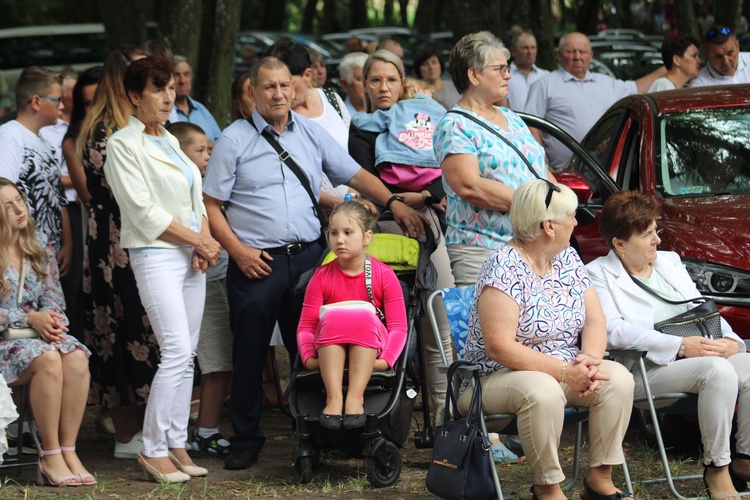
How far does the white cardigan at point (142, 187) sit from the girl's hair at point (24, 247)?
552 millimetres

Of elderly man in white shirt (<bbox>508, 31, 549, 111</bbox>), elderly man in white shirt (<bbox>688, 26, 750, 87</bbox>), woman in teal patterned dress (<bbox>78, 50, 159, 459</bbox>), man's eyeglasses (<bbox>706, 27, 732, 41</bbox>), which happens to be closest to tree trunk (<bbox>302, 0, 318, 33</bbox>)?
elderly man in white shirt (<bbox>508, 31, 549, 111</bbox>)

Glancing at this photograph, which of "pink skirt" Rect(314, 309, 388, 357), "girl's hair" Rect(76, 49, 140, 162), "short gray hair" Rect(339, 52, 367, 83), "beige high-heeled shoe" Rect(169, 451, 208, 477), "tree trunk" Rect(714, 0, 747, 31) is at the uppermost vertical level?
"tree trunk" Rect(714, 0, 747, 31)

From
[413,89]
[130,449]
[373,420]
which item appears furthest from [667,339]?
[130,449]

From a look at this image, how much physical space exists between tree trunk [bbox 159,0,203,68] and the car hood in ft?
22.5

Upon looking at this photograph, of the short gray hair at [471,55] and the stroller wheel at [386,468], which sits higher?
the short gray hair at [471,55]

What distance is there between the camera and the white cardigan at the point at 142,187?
20.9 feet

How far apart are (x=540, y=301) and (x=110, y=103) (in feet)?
8.77

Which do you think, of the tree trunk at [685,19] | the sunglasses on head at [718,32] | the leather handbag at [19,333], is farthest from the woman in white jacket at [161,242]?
the tree trunk at [685,19]

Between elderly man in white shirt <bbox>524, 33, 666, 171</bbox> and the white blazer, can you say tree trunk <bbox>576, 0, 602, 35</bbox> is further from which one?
the white blazer

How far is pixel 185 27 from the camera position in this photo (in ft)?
41.3

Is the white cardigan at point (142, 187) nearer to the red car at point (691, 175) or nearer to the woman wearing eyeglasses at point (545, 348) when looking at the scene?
the woman wearing eyeglasses at point (545, 348)

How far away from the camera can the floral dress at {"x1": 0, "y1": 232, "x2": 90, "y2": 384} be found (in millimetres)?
6336

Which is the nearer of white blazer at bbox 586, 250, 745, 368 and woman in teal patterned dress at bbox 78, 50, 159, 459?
white blazer at bbox 586, 250, 745, 368

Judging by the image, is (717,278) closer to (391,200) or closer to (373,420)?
(391,200)
